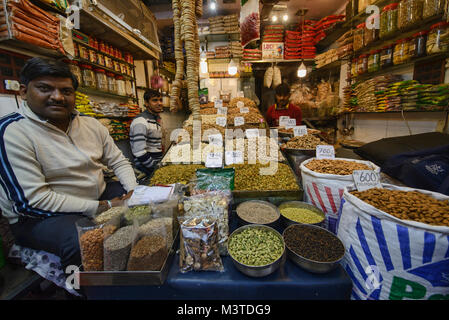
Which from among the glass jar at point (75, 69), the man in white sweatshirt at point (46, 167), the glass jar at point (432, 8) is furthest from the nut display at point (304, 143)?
the glass jar at point (75, 69)

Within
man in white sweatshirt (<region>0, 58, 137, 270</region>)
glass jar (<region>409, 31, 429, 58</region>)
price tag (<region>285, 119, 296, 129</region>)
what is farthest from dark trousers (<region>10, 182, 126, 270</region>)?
glass jar (<region>409, 31, 429, 58</region>)

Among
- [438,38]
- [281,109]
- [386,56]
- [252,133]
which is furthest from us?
[281,109]

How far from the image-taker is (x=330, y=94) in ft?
12.8

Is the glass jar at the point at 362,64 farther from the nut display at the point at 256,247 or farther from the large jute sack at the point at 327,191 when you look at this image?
the nut display at the point at 256,247

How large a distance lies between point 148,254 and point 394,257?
100cm

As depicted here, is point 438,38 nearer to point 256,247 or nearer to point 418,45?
point 418,45

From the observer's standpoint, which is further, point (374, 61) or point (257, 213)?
point (374, 61)

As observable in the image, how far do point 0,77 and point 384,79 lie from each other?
465 centimetres

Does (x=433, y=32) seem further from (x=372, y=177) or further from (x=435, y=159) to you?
(x=372, y=177)

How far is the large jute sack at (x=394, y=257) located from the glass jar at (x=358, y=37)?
3496mm

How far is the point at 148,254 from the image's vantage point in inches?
28.3

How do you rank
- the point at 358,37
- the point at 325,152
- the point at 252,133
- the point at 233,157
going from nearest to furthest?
the point at 325,152
the point at 233,157
the point at 252,133
the point at 358,37

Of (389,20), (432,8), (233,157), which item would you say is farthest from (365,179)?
(389,20)
